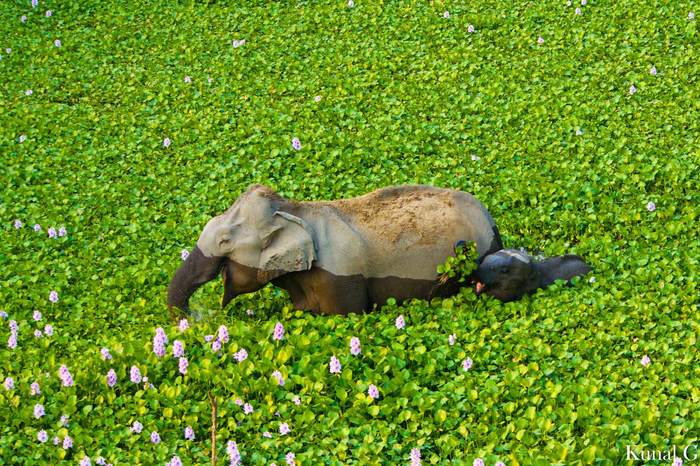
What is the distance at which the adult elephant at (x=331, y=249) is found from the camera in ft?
29.5

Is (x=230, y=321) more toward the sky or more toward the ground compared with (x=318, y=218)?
more toward the ground

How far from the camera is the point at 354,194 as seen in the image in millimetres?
11586

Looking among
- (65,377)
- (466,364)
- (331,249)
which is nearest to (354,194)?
(331,249)

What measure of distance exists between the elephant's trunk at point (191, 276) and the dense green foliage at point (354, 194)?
286 mm

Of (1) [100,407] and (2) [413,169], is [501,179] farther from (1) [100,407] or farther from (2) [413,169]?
(1) [100,407]

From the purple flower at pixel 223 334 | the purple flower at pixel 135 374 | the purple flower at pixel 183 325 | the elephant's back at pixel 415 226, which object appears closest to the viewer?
the purple flower at pixel 135 374

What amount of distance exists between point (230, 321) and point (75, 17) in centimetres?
834

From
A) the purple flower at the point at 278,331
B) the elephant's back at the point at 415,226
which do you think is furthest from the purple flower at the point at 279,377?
the elephant's back at the point at 415,226

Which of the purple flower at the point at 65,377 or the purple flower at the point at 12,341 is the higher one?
the purple flower at the point at 65,377

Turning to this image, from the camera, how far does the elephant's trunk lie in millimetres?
9016

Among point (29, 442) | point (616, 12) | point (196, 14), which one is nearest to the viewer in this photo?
point (29, 442)

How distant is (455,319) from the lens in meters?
→ 9.05

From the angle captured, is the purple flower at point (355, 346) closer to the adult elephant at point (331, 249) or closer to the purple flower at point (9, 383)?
the adult elephant at point (331, 249)

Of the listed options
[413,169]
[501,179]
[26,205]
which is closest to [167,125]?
[26,205]
